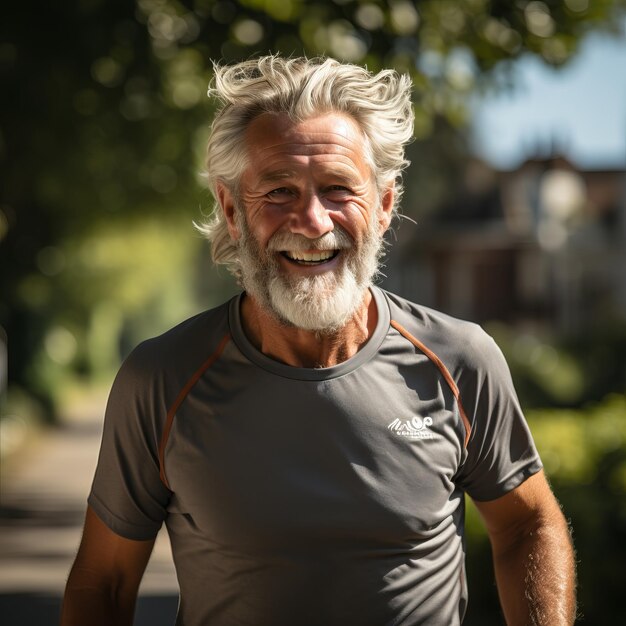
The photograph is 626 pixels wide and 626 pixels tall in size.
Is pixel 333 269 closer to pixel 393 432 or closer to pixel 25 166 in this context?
pixel 393 432

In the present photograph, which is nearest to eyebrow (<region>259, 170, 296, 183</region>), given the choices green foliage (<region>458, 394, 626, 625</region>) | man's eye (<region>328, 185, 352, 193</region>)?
man's eye (<region>328, 185, 352, 193</region>)

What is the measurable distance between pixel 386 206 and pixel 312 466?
78 cm

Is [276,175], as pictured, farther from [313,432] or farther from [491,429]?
[491,429]

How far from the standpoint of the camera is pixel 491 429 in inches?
107

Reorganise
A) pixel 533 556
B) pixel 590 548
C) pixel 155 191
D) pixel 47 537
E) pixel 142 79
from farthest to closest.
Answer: pixel 155 191 → pixel 142 79 → pixel 47 537 → pixel 590 548 → pixel 533 556

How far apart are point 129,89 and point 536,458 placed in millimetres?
10583

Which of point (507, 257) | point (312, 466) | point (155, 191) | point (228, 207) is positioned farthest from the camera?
point (507, 257)

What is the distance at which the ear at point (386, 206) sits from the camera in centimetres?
288

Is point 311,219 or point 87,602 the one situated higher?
point 311,219

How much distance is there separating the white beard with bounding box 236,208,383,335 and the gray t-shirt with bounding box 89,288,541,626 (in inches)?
4.0

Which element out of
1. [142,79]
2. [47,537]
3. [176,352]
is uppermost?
[142,79]

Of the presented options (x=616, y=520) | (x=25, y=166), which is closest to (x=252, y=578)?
(x=616, y=520)

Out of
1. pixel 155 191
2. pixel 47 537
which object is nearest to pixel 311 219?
pixel 47 537

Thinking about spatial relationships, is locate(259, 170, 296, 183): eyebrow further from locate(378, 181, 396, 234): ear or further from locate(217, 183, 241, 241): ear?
locate(378, 181, 396, 234): ear
